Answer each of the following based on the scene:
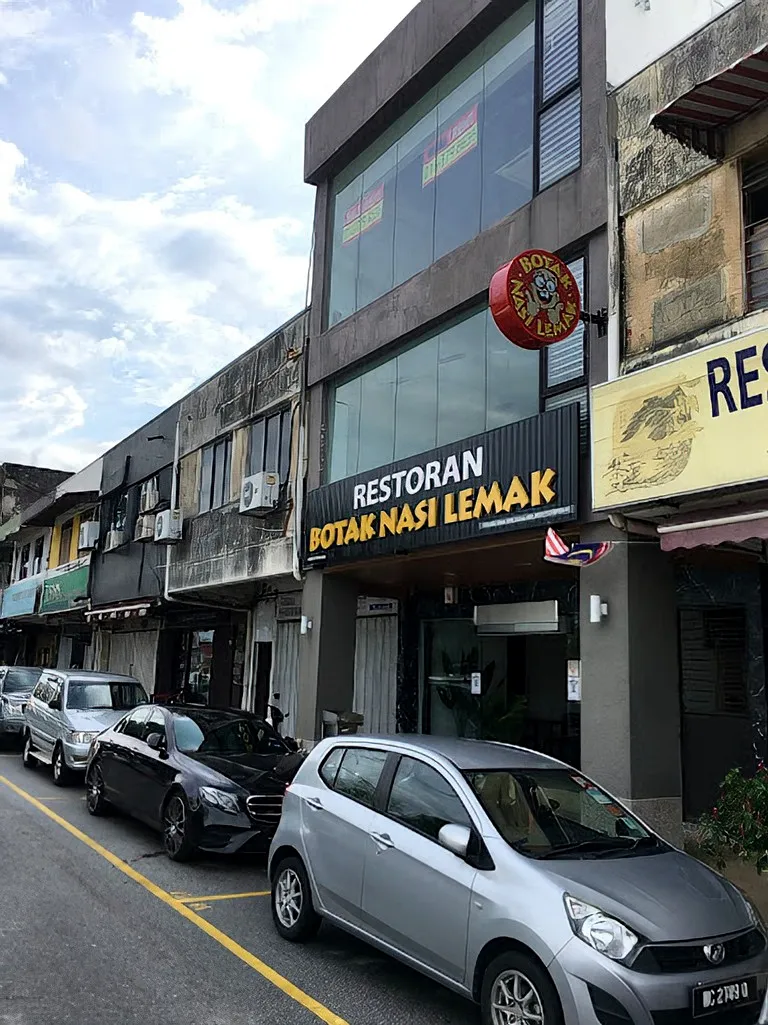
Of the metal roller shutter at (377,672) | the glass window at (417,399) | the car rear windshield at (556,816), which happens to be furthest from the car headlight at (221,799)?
the metal roller shutter at (377,672)

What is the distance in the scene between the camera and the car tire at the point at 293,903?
20.9ft

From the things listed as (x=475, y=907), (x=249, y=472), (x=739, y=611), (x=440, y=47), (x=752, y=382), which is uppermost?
(x=440, y=47)

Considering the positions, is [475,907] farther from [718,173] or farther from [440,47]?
[440,47]

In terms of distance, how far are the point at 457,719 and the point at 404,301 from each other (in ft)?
22.1

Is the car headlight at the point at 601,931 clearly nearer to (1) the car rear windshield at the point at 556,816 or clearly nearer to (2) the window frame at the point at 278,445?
(1) the car rear windshield at the point at 556,816

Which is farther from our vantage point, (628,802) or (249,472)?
(249,472)

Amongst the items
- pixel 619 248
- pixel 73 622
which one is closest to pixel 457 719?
pixel 619 248

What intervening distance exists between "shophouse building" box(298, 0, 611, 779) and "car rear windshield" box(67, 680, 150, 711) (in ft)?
11.5

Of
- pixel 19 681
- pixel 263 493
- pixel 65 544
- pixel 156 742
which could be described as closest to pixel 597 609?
pixel 156 742

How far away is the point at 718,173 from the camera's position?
26.7 ft

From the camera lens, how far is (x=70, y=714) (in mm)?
14141

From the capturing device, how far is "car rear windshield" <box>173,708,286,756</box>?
10.0m

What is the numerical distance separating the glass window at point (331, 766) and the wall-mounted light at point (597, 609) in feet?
10.2

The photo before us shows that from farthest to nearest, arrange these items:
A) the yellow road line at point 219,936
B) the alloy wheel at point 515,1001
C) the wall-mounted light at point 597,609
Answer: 1. the wall-mounted light at point 597,609
2. the yellow road line at point 219,936
3. the alloy wheel at point 515,1001
